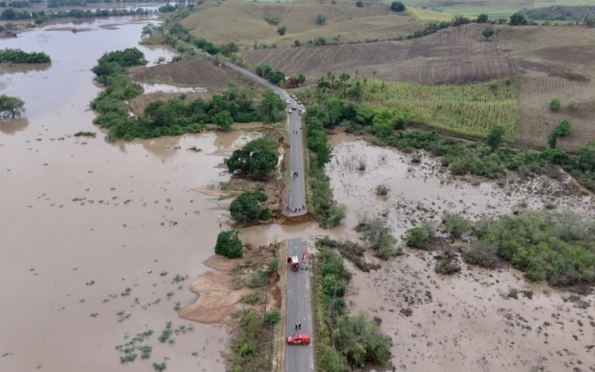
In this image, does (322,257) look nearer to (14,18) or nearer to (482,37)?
(482,37)

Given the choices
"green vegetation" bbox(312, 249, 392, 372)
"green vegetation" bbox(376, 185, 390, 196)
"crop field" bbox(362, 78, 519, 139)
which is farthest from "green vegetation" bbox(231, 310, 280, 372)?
"crop field" bbox(362, 78, 519, 139)

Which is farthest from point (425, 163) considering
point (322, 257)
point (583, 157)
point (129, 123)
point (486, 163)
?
point (129, 123)

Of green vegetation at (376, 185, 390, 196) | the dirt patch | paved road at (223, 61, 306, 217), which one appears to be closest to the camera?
paved road at (223, 61, 306, 217)

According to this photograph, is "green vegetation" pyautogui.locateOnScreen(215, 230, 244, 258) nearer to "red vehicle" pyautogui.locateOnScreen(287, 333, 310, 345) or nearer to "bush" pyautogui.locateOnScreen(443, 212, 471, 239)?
"red vehicle" pyautogui.locateOnScreen(287, 333, 310, 345)

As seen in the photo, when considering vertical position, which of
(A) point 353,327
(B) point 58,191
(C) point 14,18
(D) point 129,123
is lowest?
(A) point 353,327

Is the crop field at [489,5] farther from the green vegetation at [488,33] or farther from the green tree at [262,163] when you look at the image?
the green tree at [262,163]

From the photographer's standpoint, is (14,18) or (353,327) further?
(14,18)
